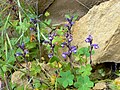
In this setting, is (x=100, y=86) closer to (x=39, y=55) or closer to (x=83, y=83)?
(x=83, y=83)

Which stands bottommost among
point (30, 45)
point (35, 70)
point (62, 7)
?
point (35, 70)

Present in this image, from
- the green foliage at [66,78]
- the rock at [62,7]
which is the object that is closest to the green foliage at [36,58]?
the green foliage at [66,78]

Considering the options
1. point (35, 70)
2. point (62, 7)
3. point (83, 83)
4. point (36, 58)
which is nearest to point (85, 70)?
point (83, 83)

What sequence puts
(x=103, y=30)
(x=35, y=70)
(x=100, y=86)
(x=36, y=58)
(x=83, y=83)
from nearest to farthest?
(x=83, y=83), (x=100, y=86), (x=35, y=70), (x=103, y=30), (x=36, y=58)

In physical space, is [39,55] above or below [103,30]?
below

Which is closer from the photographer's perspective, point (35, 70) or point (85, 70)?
point (85, 70)

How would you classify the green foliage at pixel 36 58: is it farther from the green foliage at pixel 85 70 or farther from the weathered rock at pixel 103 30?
the weathered rock at pixel 103 30

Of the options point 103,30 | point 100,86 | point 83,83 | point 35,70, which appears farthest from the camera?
point 103,30

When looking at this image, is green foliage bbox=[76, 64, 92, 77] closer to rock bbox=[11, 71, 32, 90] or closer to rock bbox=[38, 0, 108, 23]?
rock bbox=[11, 71, 32, 90]
